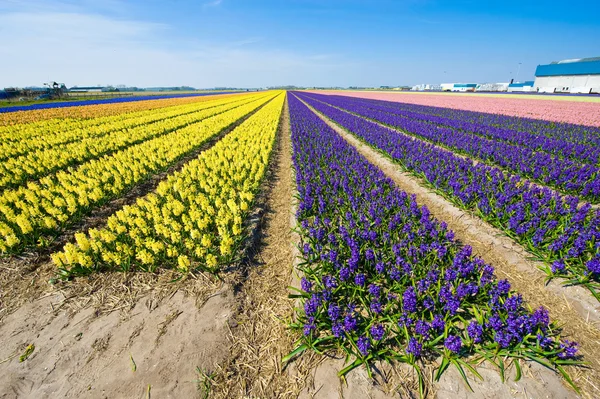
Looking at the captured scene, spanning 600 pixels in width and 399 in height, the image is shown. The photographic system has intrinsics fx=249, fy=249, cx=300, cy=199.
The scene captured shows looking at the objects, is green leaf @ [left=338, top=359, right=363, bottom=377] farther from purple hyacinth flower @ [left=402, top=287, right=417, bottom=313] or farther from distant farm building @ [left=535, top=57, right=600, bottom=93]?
distant farm building @ [left=535, top=57, right=600, bottom=93]

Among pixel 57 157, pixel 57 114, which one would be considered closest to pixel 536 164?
pixel 57 157

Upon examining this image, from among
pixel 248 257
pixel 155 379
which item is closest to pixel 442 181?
pixel 248 257

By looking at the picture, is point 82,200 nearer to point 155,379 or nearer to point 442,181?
point 155,379

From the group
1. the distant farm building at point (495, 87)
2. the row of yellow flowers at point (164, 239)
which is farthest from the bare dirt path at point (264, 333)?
the distant farm building at point (495, 87)

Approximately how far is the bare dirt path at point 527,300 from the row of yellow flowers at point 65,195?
821 cm

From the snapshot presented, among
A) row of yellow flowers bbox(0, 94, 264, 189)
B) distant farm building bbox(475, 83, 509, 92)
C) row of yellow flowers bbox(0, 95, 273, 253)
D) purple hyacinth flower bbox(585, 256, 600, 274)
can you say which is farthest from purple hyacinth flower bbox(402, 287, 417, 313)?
distant farm building bbox(475, 83, 509, 92)

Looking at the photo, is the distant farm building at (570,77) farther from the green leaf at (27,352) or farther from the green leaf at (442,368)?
the green leaf at (27,352)

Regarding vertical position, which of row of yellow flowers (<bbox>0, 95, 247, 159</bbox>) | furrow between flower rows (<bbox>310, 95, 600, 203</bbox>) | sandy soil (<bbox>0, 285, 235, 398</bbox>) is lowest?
sandy soil (<bbox>0, 285, 235, 398</bbox>)

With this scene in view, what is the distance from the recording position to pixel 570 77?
83.2 metres

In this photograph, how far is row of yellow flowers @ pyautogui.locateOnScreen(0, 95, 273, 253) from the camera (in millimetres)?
5555

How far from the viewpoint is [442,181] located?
9.20 metres

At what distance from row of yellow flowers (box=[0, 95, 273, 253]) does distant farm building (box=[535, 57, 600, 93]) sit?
115 metres

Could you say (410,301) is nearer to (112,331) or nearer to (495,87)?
(112,331)

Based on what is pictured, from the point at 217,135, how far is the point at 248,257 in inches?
586
